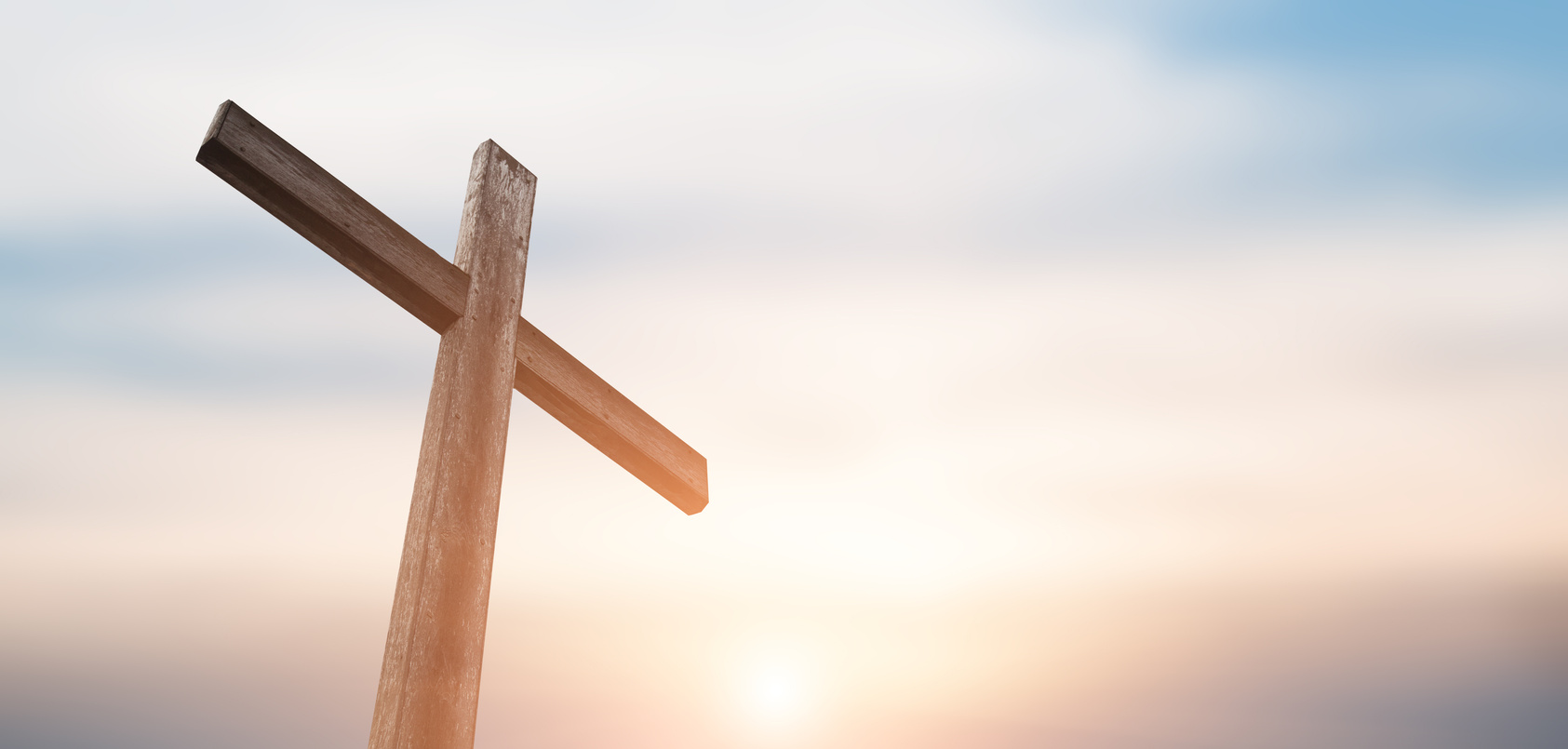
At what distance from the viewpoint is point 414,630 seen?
8.28 ft

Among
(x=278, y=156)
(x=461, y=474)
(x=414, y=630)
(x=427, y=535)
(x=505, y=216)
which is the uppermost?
(x=505, y=216)

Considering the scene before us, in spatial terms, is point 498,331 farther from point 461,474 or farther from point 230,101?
point 230,101

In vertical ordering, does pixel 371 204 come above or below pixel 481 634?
above

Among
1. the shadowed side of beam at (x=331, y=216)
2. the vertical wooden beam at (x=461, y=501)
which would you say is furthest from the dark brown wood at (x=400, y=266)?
the vertical wooden beam at (x=461, y=501)

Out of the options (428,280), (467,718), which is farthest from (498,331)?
(467,718)

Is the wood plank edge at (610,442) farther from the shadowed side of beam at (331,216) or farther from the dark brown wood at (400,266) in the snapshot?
the shadowed side of beam at (331,216)

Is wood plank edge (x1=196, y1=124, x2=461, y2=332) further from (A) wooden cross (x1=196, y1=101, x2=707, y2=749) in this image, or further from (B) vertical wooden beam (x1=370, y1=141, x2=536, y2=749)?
(B) vertical wooden beam (x1=370, y1=141, x2=536, y2=749)

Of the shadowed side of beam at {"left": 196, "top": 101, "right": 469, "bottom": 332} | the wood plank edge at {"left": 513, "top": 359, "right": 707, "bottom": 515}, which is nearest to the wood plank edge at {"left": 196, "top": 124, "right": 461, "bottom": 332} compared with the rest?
the shadowed side of beam at {"left": 196, "top": 101, "right": 469, "bottom": 332}

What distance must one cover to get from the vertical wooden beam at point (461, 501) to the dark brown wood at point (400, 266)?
0.36 ft

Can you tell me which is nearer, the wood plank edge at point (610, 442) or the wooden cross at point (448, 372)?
the wooden cross at point (448, 372)

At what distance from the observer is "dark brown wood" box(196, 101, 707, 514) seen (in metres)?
2.60

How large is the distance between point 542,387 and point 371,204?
836mm

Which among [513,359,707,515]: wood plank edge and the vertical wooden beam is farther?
[513,359,707,515]: wood plank edge

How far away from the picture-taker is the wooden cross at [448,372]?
253 centimetres
